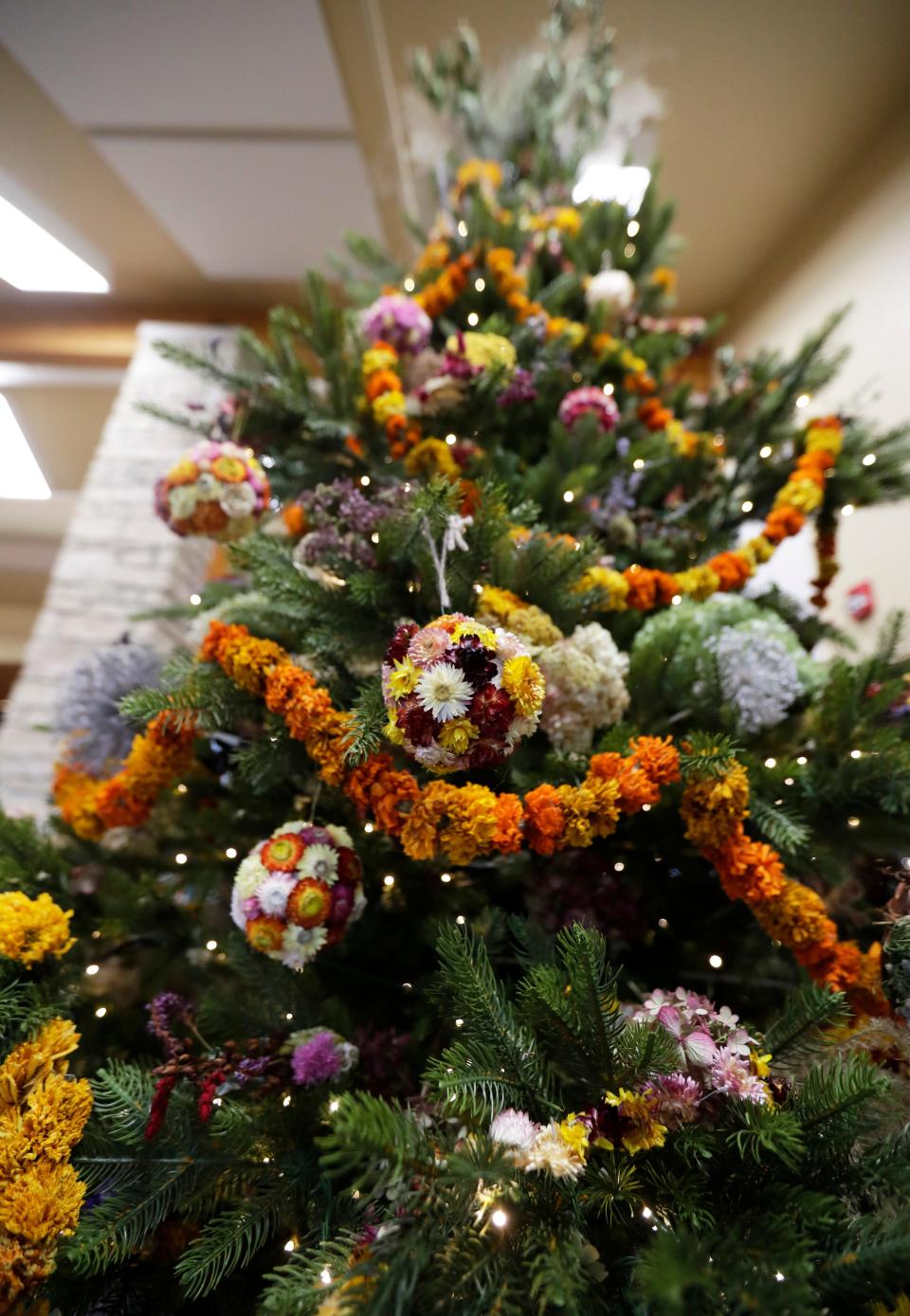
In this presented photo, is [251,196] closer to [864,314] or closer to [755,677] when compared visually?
[864,314]

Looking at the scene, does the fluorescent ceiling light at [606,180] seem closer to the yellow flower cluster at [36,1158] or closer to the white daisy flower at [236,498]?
the white daisy flower at [236,498]

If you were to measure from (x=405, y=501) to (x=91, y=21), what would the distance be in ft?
5.21

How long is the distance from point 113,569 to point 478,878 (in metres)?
1.74

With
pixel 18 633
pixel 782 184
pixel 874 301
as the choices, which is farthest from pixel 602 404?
pixel 18 633

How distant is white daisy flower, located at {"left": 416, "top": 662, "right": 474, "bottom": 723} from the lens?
1.48 feet

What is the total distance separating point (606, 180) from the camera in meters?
1.57

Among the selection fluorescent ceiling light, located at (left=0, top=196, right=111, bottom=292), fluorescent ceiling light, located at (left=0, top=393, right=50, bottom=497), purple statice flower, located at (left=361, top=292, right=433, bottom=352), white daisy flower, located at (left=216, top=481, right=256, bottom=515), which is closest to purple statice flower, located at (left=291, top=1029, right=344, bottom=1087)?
white daisy flower, located at (left=216, top=481, right=256, bottom=515)

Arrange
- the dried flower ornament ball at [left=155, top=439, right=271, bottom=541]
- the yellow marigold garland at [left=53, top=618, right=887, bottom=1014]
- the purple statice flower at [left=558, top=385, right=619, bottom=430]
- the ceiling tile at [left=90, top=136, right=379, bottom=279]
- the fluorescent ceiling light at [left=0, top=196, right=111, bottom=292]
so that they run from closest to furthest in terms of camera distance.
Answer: the yellow marigold garland at [left=53, top=618, right=887, bottom=1014] → the dried flower ornament ball at [left=155, top=439, right=271, bottom=541] → the purple statice flower at [left=558, top=385, right=619, bottom=430] → the fluorescent ceiling light at [left=0, top=196, right=111, bottom=292] → the ceiling tile at [left=90, top=136, right=379, bottom=279]

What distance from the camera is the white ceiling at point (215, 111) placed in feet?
4.71

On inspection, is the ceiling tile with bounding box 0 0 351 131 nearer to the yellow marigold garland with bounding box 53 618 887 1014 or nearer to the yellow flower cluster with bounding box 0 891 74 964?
the yellow marigold garland with bounding box 53 618 887 1014

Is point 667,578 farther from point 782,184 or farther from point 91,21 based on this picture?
point 782,184

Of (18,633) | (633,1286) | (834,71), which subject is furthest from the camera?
(18,633)

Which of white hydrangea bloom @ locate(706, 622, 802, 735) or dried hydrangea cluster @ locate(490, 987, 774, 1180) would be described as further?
white hydrangea bloom @ locate(706, 622, 802, 735)

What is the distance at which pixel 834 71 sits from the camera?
1.72 metres
